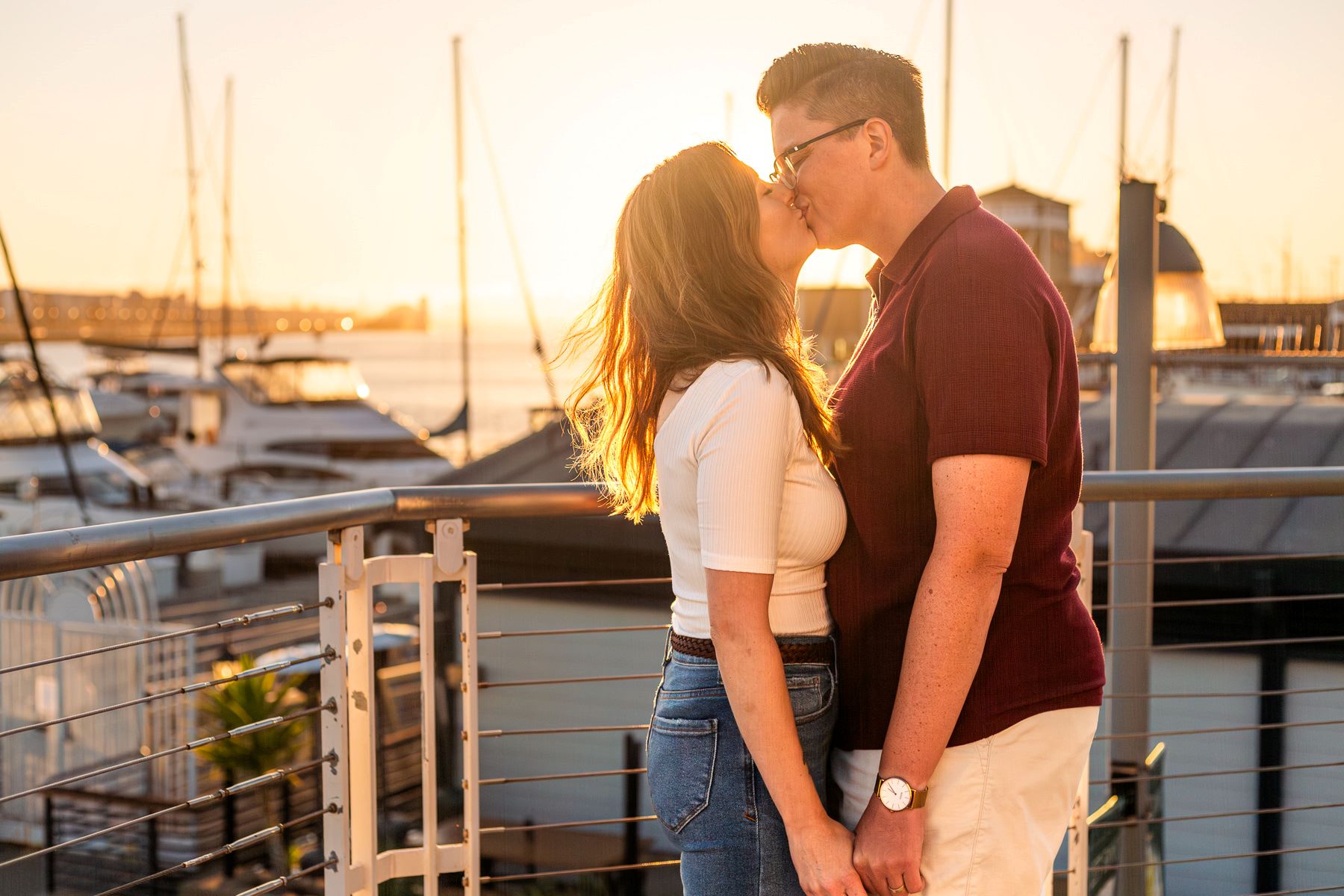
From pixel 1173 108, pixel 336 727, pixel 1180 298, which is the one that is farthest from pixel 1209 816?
pixel 1173 108

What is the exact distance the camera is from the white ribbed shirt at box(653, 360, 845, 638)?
1.49 metres

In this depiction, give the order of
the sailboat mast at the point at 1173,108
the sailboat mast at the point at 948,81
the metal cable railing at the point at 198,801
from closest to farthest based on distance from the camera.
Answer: the metal cable railing at the point at 198,801
the sailboat mast at the point at 948,81
the sailboat mast at the point at 1173,108

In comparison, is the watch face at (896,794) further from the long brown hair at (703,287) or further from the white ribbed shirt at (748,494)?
the long brown hair at (703,287)

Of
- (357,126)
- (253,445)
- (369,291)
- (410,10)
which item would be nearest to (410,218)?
(357,126)

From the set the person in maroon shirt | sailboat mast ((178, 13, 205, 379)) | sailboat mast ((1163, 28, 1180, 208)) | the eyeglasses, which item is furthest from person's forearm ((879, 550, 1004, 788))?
sailboat mast ((178, 13, 205, 379))

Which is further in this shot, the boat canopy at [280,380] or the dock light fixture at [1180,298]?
the boat canopy at [280,380]

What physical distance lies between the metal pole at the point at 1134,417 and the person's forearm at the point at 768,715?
9.40ft

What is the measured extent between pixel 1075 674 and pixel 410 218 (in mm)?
50945

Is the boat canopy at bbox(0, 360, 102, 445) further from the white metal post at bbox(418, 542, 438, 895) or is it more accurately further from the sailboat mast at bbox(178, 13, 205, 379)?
the white metal post at bbox(418, 542, 438, 895)

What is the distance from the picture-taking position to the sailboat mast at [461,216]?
26.1 metres

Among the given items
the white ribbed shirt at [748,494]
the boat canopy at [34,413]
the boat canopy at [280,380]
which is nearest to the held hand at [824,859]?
the white ribbed shirt at [748,494]

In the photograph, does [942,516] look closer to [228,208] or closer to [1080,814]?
[1080,814]

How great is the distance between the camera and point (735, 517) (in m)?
1.49

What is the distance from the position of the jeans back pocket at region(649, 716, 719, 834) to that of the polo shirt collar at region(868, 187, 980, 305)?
2.07ft
